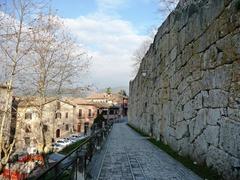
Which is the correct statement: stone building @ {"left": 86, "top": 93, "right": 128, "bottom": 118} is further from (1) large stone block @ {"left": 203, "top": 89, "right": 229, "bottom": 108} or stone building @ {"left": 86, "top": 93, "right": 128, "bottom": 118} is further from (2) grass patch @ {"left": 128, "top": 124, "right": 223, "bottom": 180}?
(1) large stone block @ {"left": 203, "top": 89, "right": 229, "bottom": 108}

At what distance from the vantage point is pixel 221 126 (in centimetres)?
739

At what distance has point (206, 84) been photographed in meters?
8.61

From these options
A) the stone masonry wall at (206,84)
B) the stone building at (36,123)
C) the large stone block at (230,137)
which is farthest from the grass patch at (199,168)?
the stone building at (36,123)

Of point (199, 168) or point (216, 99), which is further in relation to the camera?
point (199, 168)

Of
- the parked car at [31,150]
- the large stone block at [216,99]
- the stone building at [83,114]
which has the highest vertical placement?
the large stone block at [216,99]

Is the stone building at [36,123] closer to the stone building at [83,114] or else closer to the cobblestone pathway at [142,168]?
the cobblestone pathway at [142,168]

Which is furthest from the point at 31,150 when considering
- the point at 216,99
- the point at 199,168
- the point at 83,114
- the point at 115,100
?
the point at 115,100

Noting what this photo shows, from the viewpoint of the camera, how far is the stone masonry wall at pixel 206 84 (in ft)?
22.4

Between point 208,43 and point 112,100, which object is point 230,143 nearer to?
point 208,43

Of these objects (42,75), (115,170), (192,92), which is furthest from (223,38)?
(42,75)

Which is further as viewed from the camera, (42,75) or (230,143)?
(42,75)

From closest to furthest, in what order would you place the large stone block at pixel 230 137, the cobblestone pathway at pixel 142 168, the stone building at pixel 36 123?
1. the large stone block at pixel 230 137
2. the cobblestone pathway at pixel 142 168
3. the stone building at pixel 36 123

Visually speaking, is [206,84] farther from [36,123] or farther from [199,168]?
[36,123]

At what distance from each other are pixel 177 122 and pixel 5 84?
6693 millimetres
